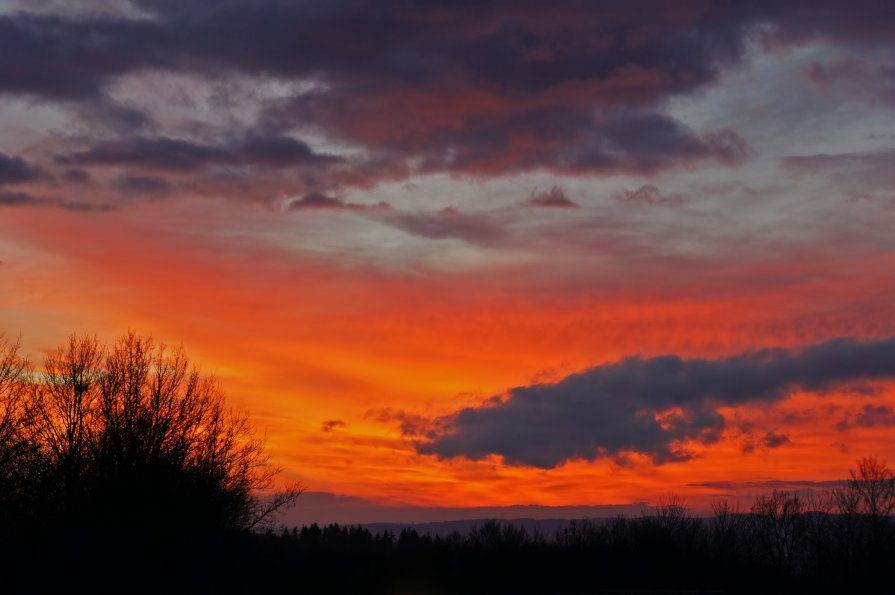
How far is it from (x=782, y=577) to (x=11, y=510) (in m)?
71.5

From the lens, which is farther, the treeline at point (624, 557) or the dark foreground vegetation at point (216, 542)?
the treeline at point (624, 557)

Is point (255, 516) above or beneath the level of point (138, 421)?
beneath

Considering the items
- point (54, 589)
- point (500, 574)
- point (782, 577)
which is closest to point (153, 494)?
point (54, 589)

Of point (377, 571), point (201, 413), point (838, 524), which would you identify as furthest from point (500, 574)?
point (201, 413)

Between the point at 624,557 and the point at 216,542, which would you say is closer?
the point at 216,542

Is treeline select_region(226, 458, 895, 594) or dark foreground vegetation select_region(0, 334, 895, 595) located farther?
treeline select_region(226, 458, 895, 594)

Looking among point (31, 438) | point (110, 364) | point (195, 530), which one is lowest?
point (195, 530)

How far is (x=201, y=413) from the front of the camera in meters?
62.7

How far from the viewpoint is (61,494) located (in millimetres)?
52438

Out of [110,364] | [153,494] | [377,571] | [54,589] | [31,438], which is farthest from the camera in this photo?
[377,571]

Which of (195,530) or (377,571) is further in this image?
(377,571)

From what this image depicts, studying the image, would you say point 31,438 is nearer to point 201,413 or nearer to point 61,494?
point 61,494

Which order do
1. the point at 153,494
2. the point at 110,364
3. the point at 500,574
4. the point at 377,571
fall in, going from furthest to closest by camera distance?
the point at 500,574 → the point at 377,571 → the point at 110,364 → the point at 153,494

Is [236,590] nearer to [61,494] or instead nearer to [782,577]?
[61,494]
